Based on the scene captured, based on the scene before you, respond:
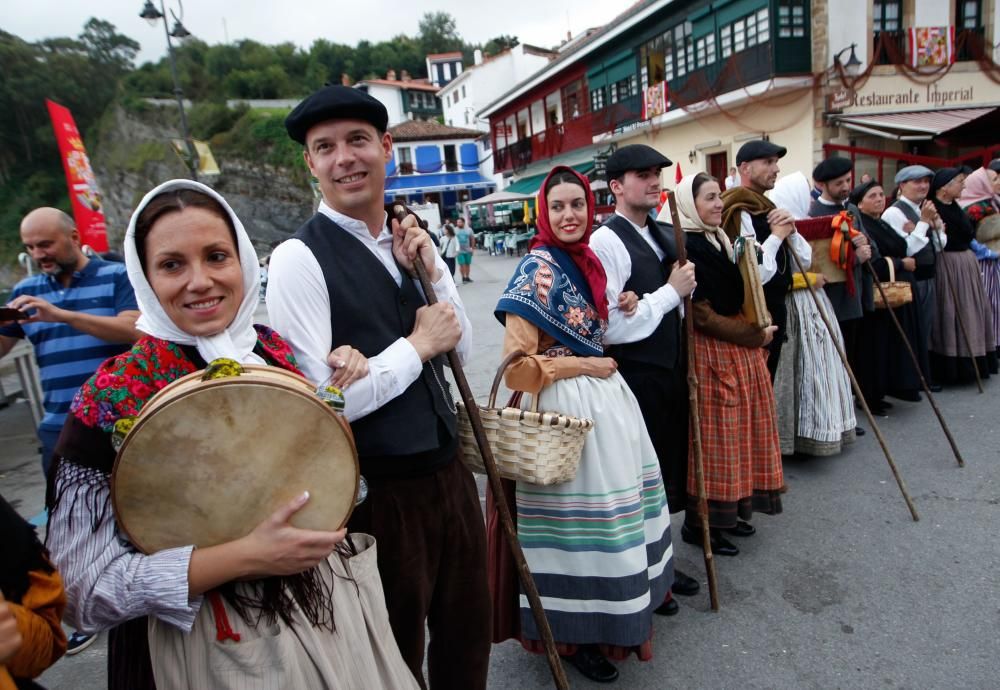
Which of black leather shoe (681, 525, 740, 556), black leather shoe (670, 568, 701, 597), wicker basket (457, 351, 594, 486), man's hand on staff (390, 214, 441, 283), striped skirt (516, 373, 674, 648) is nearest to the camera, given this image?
man's hand on staff (390, 214, 441, 283)

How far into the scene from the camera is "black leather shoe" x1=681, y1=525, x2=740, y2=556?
309 centimetres

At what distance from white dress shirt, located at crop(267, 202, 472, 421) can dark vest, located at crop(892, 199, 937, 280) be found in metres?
5.24

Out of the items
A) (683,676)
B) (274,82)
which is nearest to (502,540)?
(683,676)

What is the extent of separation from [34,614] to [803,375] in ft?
13.3

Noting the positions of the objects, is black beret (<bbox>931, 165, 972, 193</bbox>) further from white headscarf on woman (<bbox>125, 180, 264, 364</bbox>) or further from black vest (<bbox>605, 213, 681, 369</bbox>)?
white headscarf on woman (<bbox>125, 180, 264, 364</bbox>)

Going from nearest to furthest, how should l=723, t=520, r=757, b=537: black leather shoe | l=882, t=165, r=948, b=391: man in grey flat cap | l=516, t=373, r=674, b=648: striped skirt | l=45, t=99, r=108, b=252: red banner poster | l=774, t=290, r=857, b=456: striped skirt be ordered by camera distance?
1. l=516, t=373, r=674, b=648: striped skirt
2. l=723, t=520, r=757, b=537: black leather shoe
3. l=774, t=290, r=857, b=456: striped skirt
4. l=882, t=165, r=948, b=391: man in grey flat cap
5. l=45, t=99, r=108, b=252: red banner poster

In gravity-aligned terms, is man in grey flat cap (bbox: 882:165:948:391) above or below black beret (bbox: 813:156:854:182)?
below

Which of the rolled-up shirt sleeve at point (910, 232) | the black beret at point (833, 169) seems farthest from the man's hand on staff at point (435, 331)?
the rolled-up shirt sleeve at point (910, 232)

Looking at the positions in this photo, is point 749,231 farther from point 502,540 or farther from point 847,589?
point 502,540

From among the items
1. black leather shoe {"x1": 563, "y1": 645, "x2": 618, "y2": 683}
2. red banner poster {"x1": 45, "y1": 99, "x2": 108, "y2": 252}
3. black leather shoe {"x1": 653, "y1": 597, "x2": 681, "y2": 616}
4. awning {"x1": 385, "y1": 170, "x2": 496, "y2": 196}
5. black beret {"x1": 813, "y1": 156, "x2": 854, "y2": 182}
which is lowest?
black leather shoe {"x1": 653, "y1": 597, "x2": 681, "y2": 616}

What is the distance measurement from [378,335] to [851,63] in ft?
50.2

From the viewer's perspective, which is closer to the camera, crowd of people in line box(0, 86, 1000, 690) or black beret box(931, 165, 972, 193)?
crowd of people in line box(0, 86, 1000, 690)

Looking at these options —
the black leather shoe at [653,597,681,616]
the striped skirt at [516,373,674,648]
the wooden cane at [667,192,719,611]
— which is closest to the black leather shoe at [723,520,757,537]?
the wooden cane at [667,192,719,611]

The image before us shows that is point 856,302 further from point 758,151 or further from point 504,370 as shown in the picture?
point 504,370
